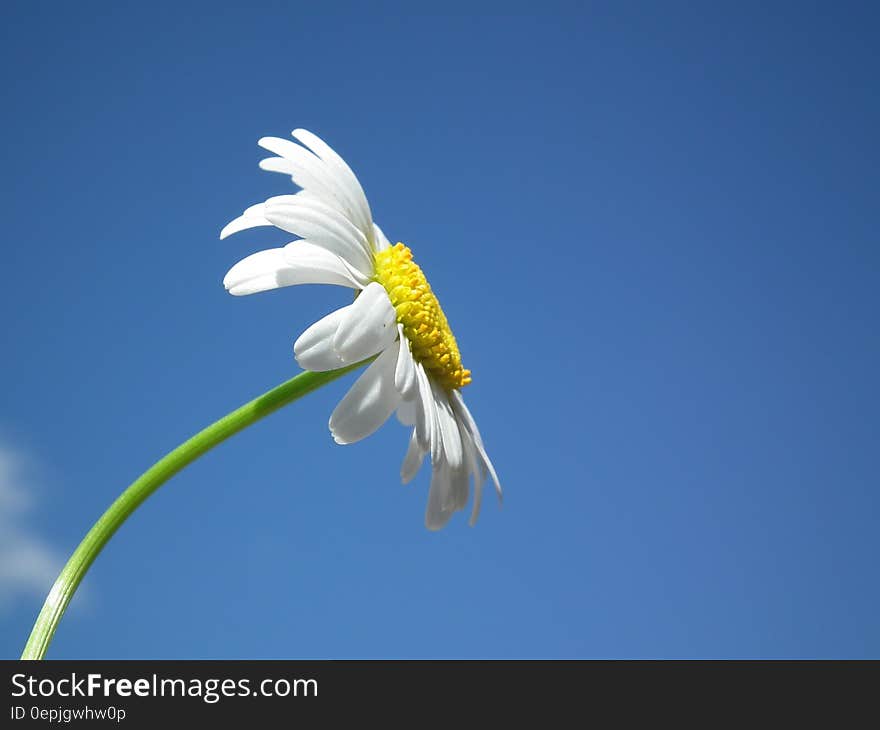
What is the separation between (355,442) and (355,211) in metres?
0.78

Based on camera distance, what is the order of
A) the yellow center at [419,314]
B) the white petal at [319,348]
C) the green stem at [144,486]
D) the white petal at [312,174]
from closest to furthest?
the green stem at [144,486], the white petal at [319,348], the yellow center at [419,314], the white petal at [312,174]

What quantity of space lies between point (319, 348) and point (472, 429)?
81 cm

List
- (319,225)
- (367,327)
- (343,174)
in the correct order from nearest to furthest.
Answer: (367,327), (319,225), (343,174)

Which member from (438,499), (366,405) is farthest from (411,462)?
(366,405)

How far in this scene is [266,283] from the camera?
2.14 metres

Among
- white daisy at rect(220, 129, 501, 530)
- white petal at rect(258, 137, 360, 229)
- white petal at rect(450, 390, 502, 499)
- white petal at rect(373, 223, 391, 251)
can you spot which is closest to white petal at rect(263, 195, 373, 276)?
white daisy at rect(220, 129, 501, 530)

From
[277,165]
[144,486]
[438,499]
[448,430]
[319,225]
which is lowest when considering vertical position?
[144,486]

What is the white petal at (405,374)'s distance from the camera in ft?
6.98

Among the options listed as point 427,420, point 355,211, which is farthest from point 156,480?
point 355,211

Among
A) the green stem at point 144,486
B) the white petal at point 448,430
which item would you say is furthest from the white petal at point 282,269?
the white petal at point 448,430

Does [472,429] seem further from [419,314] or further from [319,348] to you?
[319,348]

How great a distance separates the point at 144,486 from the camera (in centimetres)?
196

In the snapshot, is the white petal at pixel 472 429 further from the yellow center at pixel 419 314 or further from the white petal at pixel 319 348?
the white petal at pixel 319 348
